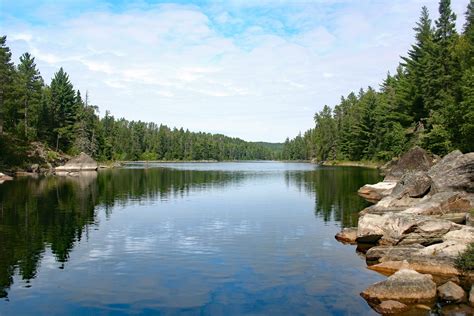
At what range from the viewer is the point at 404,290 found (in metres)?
17.7

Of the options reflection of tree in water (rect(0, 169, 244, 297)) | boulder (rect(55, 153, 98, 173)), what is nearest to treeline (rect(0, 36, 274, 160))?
boulder (rect(55, 153, 98, 173))

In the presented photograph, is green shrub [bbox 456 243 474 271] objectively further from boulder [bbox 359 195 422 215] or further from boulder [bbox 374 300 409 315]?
boulder [bbox 359 195 422 215]

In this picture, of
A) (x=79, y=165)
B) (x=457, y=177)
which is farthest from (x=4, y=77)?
(x=457, y=177)

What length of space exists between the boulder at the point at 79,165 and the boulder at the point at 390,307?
9973 centimetres

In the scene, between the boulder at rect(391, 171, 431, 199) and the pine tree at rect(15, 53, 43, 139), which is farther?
the pine tree at rect(15, 53, 43, 139)

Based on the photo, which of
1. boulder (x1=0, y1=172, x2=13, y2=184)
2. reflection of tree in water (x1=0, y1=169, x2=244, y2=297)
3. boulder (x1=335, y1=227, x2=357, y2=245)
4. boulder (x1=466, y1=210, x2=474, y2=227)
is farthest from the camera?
boulder (x1=0, y1=172, x2=13, y2=184)

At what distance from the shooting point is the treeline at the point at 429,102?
5706 cm

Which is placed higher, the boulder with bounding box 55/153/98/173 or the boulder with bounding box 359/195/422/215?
the boulder with bounding box 55/153/98/173

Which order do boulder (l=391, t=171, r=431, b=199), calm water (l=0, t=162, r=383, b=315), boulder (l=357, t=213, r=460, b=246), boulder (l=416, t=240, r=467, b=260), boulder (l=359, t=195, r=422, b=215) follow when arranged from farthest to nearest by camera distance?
boulder (l=391, t=171, r=431, b=199) < boulder (l=359, t=195, r=422, b=215) < boulder (l=357, t=213, r=460, b=246) < boulder (l=416, t=240, r=467, b=260) < calm water (l=0, t=162, r=383, b=315)

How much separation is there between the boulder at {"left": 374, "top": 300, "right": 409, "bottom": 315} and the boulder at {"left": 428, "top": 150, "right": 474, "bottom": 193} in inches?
900

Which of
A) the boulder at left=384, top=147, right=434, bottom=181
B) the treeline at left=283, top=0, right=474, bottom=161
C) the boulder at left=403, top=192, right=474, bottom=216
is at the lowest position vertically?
the boulder at left=403, top=192, right=474, bottom=216

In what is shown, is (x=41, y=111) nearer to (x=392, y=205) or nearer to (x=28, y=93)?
(x=28, y=93)

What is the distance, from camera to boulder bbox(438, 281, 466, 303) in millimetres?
17438

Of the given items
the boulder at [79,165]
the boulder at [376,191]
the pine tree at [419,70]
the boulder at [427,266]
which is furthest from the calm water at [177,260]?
the boulder at [79,165]
